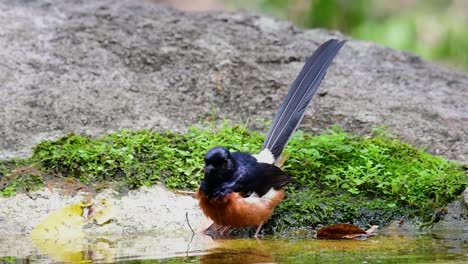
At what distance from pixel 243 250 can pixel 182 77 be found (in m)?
2.85

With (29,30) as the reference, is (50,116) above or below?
below

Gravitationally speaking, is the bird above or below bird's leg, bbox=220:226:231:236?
above

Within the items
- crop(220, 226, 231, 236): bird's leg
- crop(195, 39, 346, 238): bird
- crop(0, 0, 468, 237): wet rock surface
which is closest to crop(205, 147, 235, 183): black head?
crop(195, 39, 346, 238): bird

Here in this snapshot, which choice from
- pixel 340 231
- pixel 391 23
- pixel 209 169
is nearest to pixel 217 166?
pixel 209 169

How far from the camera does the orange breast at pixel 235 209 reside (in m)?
4.69

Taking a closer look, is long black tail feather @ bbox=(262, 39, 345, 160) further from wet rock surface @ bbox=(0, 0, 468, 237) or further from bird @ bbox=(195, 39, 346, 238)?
wet rock surface @ bbox=(0, 0, 468, 237)

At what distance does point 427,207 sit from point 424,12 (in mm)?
8217

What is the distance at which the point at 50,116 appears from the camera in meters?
6.05

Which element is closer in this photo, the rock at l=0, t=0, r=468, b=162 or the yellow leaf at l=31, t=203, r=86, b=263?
the yellow leaf at l=31, t=203, r=86, b=263

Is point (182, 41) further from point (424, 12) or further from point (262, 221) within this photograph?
point (424, 12)

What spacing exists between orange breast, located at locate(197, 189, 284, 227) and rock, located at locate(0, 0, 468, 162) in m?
1.49

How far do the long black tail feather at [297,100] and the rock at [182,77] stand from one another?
0.67 metres

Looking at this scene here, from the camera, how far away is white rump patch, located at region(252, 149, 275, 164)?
5.21m

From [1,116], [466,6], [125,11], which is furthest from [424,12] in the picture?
[1,116]
